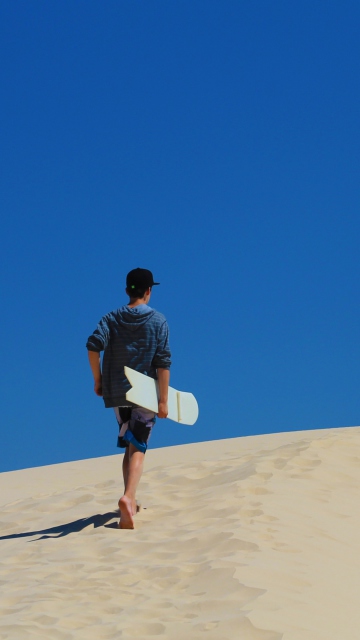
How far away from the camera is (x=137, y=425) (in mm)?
6188

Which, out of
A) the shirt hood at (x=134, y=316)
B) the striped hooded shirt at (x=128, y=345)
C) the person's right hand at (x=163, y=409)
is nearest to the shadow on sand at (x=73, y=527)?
the person's right hand at (x=163, y=409)

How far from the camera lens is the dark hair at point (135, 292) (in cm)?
626

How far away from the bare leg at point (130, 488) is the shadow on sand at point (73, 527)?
23 cm

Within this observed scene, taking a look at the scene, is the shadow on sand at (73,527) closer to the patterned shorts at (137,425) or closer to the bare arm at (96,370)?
the patterned shorts at (137,425)

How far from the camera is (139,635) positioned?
3721 mm

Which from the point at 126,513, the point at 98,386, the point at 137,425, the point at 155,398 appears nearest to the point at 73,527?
the point at 126,513

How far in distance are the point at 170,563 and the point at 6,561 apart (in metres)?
1.42

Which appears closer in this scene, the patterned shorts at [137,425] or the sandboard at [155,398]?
the sandboard at [155,398]

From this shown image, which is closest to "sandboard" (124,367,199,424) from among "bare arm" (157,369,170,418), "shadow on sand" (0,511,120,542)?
"bare arm" (157,369,170,418)

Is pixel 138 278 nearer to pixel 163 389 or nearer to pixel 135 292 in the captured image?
pixel 135 292

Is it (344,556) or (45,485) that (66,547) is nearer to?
(344,556)

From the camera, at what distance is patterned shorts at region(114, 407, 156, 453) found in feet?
20.3

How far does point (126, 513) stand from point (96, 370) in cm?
113

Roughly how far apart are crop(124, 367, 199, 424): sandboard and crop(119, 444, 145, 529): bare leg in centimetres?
41
